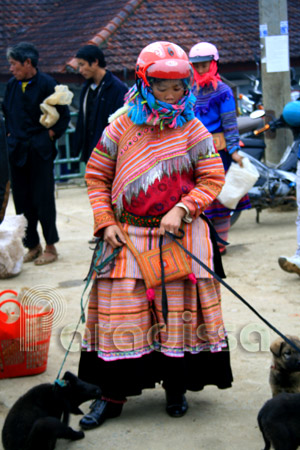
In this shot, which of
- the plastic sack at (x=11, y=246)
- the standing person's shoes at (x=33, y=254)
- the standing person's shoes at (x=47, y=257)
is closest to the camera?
the plastic sack at (x=11, y=246)

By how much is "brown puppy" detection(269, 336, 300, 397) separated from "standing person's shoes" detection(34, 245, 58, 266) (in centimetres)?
387

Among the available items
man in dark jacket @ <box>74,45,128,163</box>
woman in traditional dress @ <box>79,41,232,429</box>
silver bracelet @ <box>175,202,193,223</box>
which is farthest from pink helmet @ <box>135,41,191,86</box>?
man in dark jacket @ <box>74,45,128,163</box>

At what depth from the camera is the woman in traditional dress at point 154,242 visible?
3447 millimetres

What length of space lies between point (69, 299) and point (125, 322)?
233 centimetres

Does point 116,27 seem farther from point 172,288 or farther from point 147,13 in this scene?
point 172,288

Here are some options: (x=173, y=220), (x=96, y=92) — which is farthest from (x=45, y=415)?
(x=96, y=92)

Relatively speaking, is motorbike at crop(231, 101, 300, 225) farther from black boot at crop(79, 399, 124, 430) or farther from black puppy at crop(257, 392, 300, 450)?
black puppy at crop(257, 392, 300, 450)

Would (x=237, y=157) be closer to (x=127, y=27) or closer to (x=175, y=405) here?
(x=175, y=405)

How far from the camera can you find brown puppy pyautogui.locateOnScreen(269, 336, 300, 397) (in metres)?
3.41

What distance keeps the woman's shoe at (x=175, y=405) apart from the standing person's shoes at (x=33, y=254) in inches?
149

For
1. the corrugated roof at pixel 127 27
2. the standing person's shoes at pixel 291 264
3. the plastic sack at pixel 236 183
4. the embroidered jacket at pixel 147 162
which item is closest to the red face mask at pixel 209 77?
the plastic sack at pixel 236 183

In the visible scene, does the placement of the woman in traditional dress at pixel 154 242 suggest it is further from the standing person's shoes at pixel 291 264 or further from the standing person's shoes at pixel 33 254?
the standing person's shoes at pixel 33 254

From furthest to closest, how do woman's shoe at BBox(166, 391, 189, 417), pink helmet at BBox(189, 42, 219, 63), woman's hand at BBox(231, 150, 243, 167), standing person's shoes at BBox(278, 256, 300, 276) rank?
woman's hand at BBox(231, 150, 243, 167)
pink helmet at BBox(189, 42, 219, 63)
standing person's shoes at BBox(278, 256, 300, 276)
woman's shoe at BBox(166, 391, 189, 417)

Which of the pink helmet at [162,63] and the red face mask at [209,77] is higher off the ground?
the pink helmet at [162,63]
